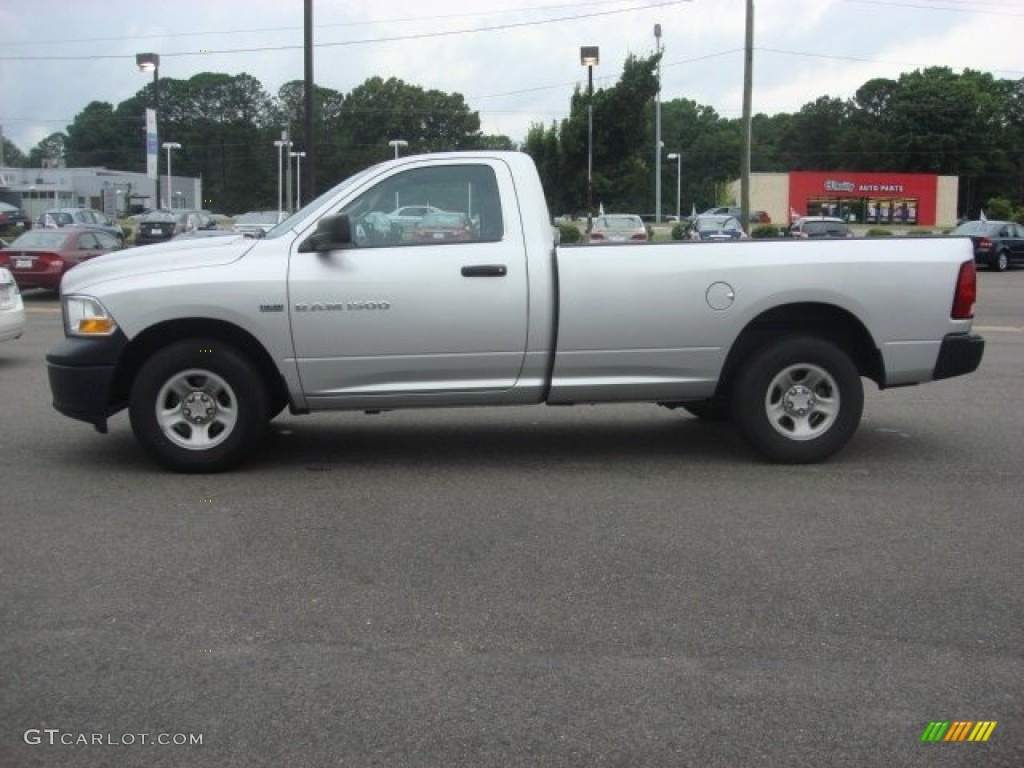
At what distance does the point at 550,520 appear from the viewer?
5957mm

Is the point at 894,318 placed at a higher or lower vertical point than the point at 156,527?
higher

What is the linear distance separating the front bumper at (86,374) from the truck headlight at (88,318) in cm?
4

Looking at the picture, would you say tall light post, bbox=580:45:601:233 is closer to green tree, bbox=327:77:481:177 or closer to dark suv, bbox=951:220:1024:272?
dark suv, bbox=951:220:1024:272

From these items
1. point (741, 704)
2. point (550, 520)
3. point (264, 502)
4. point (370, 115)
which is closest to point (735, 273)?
point (550, 520)

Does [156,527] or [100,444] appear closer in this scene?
[156,527]

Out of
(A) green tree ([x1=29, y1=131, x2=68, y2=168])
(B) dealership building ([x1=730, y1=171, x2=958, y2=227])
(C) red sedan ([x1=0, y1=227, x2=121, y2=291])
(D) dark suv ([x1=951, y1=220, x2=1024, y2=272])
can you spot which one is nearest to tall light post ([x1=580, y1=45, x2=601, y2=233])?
(D) dark suv ([x1=951, y1=220, x2=1024, y2=272])

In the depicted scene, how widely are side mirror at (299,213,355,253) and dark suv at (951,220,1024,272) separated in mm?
29144

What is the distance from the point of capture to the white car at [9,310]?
11773mm

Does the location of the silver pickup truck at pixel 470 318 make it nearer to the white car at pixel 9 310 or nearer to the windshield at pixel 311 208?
the windshield at pixel 311 208

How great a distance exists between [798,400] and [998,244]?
2797cm

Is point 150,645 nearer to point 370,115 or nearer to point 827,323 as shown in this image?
point 827,323

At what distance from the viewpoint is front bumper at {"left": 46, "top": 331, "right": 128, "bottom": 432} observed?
6660 millimetres

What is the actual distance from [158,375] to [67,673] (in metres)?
2.98

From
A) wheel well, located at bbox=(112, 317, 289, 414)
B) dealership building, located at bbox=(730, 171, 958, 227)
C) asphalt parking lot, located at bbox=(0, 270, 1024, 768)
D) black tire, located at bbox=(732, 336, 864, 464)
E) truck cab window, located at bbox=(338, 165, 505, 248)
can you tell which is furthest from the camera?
dealership building, located at bbox=(730, 171, 958, 227)
